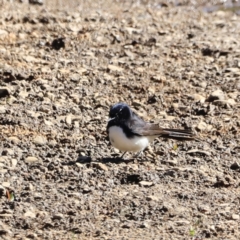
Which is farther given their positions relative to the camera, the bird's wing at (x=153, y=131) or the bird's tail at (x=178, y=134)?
the bird's tail at (x=178, y=134)

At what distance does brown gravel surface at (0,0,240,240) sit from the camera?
27.8 feet

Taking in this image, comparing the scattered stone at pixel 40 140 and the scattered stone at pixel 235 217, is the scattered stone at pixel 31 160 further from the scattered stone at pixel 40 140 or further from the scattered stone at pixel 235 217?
the scattered stone at pixel 235 217

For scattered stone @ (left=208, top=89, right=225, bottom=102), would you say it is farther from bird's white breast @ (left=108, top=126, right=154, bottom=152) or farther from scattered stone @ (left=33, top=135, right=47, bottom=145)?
scattered stone @ (left=33, top=135, right=47, bottom=145)

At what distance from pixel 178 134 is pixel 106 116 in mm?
1067

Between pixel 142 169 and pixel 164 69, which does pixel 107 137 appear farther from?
pixel 164 69

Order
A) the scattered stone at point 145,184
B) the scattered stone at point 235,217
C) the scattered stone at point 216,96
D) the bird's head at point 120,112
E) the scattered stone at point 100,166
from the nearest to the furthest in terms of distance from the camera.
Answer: the scattered stone at point 235,217, the scattered stone at point 145,184, the scattered stone at point 100,166, the bird's head at point 120,112, the scattered stone at point 216,96

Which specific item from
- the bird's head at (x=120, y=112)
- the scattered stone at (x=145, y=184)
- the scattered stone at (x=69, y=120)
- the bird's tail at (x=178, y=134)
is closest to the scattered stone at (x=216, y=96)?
the bird's tail at (x=178, y=134)

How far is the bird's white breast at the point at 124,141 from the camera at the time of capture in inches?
395

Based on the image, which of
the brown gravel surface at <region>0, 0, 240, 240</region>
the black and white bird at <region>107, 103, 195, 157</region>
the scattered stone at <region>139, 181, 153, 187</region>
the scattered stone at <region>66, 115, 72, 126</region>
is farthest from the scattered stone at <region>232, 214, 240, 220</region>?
the scattered stone at <region>66, 115, 72, 126</region>

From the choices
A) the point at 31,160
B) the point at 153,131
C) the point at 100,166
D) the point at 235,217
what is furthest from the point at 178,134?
the point at 235,217

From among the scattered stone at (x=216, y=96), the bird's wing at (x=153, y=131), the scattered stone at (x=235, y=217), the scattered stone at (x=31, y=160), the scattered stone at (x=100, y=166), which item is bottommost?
the scattered stone at (x=235, y=217)

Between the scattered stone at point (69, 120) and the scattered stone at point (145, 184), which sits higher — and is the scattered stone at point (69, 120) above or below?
above

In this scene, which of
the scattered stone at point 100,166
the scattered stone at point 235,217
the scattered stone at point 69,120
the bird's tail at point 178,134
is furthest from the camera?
the scattered stone at point 69,120

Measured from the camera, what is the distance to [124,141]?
1010cm
